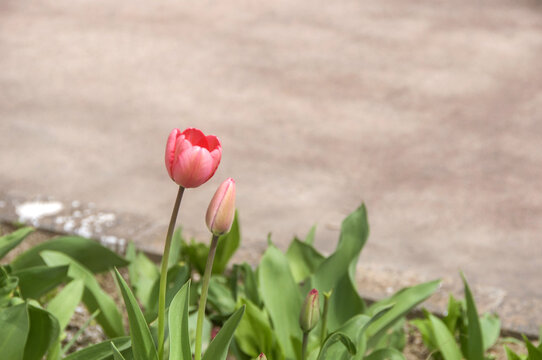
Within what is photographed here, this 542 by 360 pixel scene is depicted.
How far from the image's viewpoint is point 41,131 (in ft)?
16.9

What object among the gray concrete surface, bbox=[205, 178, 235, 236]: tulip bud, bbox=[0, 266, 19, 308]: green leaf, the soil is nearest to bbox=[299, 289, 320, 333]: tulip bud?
bbox=[205, 178, 235, 236]: tulip bud

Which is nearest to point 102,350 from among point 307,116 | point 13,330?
point 13,330

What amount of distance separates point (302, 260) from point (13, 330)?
3.29 feet

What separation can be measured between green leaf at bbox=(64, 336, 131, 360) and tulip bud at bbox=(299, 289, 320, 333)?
35cm

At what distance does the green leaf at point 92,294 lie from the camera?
7.48 feet

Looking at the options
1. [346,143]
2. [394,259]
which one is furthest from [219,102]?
[394,259]

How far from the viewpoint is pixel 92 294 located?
91.4 inches

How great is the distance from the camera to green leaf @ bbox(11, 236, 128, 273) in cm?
239

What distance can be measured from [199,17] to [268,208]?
361 centimetres

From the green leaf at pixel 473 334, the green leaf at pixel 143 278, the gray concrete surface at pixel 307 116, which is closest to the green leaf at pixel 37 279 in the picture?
the green leaf at pixel 143 278

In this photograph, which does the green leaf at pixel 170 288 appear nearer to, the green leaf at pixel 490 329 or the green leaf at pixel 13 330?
the green leaf at pixel 13 330

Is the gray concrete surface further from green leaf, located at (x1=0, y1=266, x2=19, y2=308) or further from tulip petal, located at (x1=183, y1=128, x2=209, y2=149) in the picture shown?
tulip petal, located at (x1=183, y1=128, x2=209, y2=149)

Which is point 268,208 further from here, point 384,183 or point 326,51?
point 326,51

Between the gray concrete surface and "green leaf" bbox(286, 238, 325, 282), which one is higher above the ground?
"green leaf" bbox(286, 238, 325, 282)
